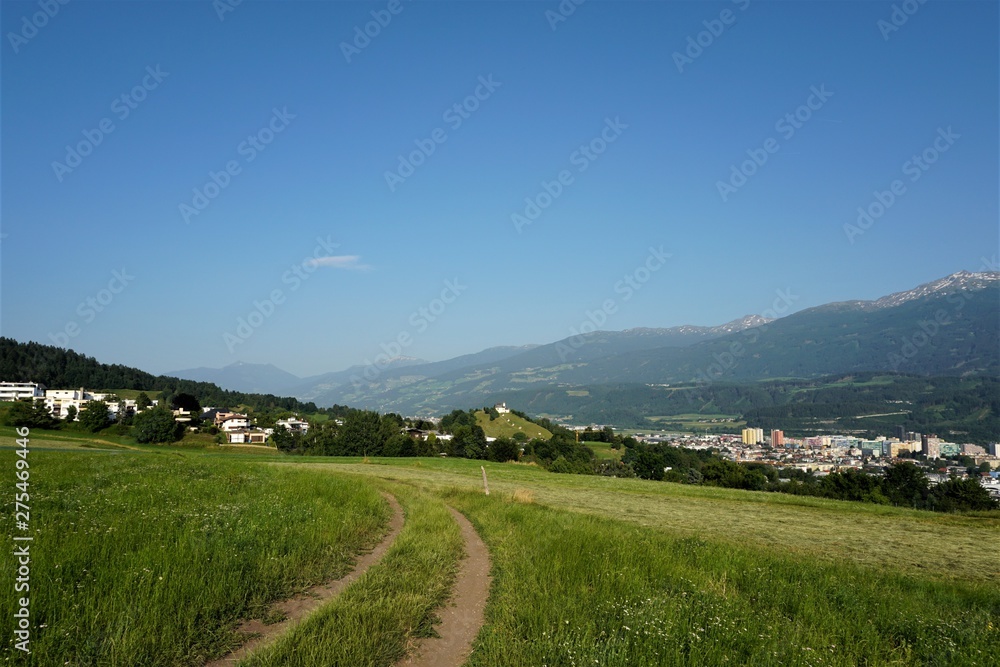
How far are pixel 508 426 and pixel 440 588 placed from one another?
466 ft

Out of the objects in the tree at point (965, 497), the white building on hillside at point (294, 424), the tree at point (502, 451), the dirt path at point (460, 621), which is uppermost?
the dirt path at point (460, 621)

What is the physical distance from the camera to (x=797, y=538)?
18.0 metres

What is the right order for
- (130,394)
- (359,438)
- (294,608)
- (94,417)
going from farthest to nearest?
(130,394), (359,438), (94,417), (294,608)

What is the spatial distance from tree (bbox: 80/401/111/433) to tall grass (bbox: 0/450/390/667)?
2975 inches

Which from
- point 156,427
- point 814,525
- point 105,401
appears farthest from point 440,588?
point 105,401

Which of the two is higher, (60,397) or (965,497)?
(60,397)

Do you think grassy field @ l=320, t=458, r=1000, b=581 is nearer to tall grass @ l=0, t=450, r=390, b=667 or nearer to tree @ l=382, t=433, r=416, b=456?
tall grass @ l=0, t=450, r=390, b=667

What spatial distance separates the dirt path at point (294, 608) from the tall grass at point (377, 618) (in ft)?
1.02

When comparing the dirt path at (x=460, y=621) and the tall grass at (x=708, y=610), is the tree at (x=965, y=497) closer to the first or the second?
the tall grass at (x=708, y=610)

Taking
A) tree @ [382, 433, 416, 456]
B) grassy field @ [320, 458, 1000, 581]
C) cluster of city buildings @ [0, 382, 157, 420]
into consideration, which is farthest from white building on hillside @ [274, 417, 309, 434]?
grassy field @ [320, 458, 1000, 581]

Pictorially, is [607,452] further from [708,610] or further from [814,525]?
[708,610]

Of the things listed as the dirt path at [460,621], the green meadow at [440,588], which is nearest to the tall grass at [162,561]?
the green meadow at [440,588]

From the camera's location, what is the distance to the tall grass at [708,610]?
6.61m

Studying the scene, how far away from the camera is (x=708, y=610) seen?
791 cm
